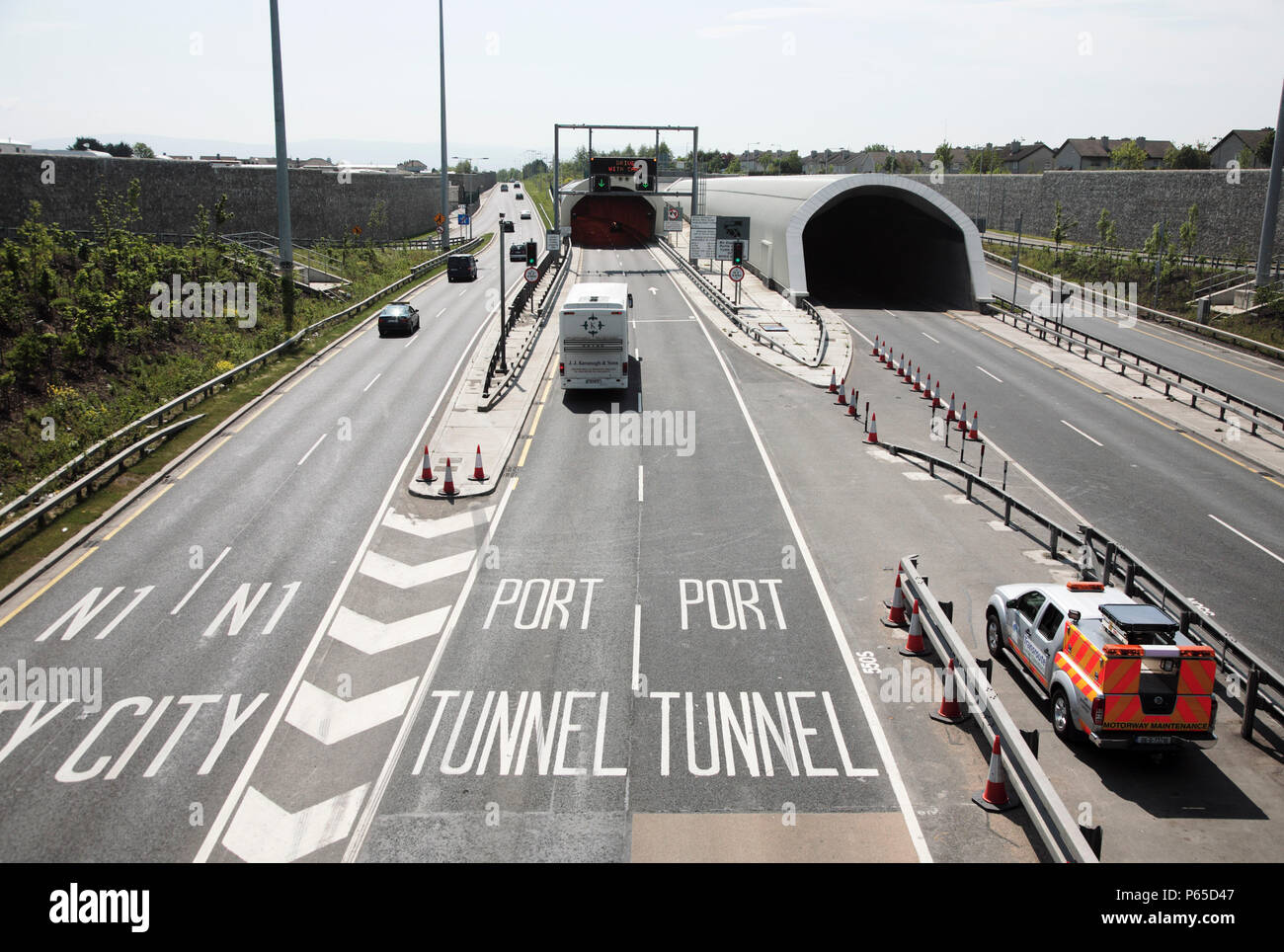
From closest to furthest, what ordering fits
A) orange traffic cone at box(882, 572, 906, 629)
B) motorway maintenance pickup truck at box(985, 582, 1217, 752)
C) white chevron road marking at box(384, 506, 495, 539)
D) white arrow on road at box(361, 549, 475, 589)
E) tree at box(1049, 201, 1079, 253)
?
motorway maintenance pickup truck at box(985, 582, 1217, 752) → orange traffic cone at box(882, 572, 906, 629) → white arrow on road at box(361, 549, 475, 589) → white chevron road marking at box(384, 506, 495, 539) → tree at box(1049, 201, 1079, 253)

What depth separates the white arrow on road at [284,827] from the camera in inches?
468

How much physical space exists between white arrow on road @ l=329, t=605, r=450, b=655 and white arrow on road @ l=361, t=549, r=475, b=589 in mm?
1609

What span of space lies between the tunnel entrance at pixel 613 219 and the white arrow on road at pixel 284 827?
89.7 metres

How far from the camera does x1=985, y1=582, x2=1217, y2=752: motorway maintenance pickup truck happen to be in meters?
13.2

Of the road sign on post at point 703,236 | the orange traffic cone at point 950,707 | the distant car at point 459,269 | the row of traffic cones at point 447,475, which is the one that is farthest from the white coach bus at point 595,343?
the distant car at point 459,269

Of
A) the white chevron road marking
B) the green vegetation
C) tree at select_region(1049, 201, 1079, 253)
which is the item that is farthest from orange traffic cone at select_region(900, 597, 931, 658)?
tree at select_region(1049, 201, 1079, 253)

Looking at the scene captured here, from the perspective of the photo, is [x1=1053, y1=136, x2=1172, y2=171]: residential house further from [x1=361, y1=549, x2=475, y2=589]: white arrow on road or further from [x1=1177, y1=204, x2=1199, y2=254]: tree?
[x1=361, y1=549, x2=475, y2=589]: white arrow on road

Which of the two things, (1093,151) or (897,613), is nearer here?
(897,613)

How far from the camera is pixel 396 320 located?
47.1 metres

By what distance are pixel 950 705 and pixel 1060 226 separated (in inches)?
3257

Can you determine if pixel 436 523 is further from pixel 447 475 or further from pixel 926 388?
pixel 926 388

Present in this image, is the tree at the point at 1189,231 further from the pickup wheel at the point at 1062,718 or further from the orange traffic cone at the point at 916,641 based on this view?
the pickup wheel at the point at 1062,718

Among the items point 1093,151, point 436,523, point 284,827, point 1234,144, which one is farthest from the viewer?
point 1093,151

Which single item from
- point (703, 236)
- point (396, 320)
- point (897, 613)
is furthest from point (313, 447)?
point (703, 236)
